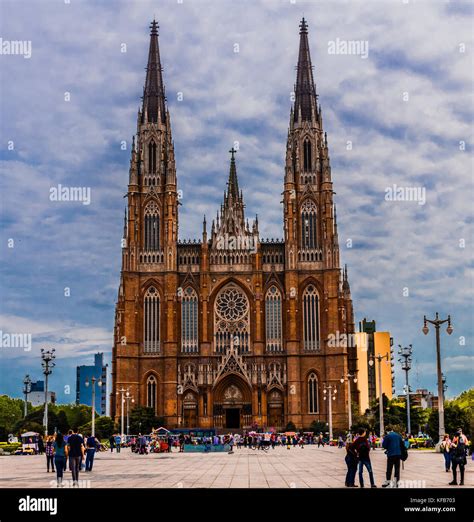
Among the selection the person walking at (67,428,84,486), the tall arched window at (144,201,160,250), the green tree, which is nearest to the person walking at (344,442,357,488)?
the person walking at (67,428,84,486)

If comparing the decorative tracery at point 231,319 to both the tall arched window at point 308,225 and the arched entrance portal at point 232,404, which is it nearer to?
the arched entrance portal at point 232,404

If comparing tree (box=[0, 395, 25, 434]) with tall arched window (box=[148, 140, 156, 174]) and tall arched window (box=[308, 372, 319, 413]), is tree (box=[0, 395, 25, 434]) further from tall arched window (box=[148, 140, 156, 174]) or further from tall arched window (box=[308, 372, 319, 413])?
tall arched window (box=[308, 372, 319, 413])

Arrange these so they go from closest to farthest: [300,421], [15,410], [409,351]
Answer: [409,351]
[300,421]
[15,410]

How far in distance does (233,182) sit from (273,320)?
22719 mm

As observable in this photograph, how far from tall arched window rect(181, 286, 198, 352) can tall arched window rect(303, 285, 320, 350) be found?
1231cm

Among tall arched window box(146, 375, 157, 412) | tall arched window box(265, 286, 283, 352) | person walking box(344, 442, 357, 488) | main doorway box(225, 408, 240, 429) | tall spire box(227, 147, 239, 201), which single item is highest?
tall spire box(227, 147, 239, 201)

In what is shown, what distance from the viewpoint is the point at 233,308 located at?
98625 millimetres

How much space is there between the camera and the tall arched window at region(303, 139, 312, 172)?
4018 inches

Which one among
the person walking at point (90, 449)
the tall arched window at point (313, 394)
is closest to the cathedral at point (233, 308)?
the tall arched window at point (313, 394)

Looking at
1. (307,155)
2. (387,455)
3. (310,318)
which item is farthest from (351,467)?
(307,155)
